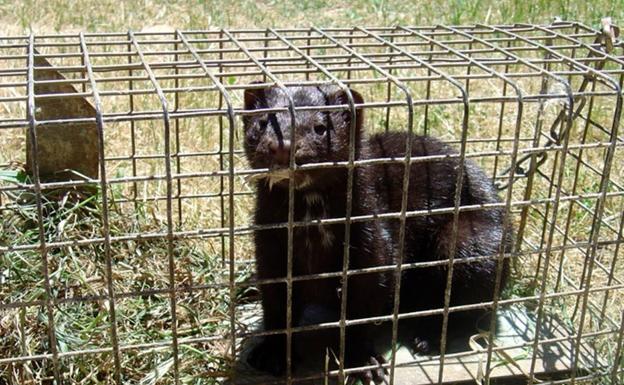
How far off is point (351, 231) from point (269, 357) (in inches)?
21.7

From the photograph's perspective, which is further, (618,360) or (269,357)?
(269,357)

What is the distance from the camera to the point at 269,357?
2.98 metres

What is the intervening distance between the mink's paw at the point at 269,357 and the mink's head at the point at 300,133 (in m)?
0.62

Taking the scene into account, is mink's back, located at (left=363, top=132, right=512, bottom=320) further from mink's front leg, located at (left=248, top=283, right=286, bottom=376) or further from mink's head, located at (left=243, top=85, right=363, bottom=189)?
mink's front leg, located at (left=248, top=283, right=286, bottom=376)

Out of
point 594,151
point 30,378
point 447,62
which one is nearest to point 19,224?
point 30,378

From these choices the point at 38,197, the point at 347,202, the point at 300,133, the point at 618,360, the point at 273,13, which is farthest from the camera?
the point at 273,13

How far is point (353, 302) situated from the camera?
2.97 metres

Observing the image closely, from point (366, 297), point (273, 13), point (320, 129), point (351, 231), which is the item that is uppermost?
point (320, 129)

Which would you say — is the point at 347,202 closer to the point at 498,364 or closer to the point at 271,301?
the point at 271,301

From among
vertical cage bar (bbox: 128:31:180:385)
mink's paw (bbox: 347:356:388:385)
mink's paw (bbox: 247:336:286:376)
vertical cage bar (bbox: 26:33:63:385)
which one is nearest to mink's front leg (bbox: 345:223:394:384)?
mink's paw (bbox: 347:356:388:385)

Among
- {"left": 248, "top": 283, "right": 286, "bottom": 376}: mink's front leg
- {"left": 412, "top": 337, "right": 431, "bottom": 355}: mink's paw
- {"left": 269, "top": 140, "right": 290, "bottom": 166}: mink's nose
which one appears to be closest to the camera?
{"left": 269, "top": 140, "right": 290, "bottom": 166}: mink's nose

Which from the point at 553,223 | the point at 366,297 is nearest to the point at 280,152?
the point at 366,297

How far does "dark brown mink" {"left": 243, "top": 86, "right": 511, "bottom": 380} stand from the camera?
8.88 ft

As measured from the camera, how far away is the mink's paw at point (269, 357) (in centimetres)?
295
